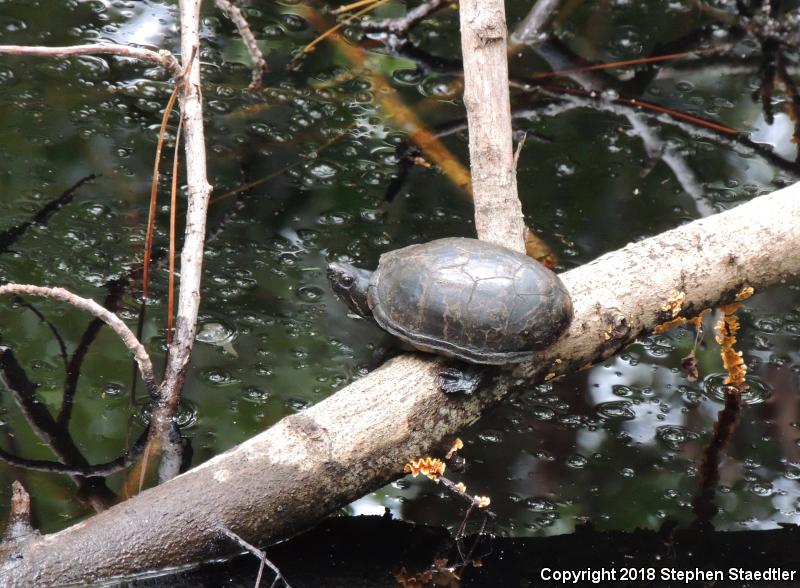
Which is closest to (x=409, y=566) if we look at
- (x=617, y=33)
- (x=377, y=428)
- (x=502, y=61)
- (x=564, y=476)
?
(x=377, y=428)

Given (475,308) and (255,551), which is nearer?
(255,551)

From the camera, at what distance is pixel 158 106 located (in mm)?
4695

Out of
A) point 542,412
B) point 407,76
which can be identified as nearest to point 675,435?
point 542,412

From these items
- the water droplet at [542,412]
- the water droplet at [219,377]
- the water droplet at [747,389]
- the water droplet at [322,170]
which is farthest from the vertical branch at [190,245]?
the water droplet at [747,389]

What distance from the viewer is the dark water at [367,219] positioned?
305cm

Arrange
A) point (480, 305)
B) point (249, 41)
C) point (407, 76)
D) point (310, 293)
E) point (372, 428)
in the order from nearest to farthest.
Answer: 1. point (372, 428)
2. point (480, 305)
3. point (310, 293)
4. point (249, 41)
5. point (407, 76)

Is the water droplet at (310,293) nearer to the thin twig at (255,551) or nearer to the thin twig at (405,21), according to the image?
the thin twig at (255,551)

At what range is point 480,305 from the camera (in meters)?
2.74

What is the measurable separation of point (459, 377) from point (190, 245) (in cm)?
101

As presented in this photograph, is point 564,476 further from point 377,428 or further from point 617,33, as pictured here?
point 617,33

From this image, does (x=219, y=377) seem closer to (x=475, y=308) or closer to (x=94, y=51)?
(x=475, y=308)

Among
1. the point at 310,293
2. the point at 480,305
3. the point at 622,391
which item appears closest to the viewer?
the point at 480,305

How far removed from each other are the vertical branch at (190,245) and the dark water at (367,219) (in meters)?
0.20

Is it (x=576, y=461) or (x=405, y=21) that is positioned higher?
(x=405, y=21)
